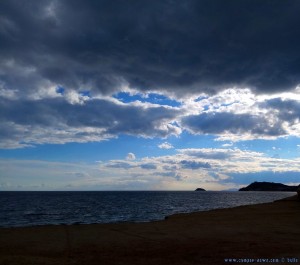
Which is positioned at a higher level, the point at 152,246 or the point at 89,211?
the point at 152,246

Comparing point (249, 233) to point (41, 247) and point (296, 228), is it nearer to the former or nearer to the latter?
point (296, 228)

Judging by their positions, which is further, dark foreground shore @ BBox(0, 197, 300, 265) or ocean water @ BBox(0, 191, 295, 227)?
ocean water @ BBox(0, 191, 295, 227)

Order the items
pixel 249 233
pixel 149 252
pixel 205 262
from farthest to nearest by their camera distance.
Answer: pixel 249 233 < pixel 149 252 < pixel 205 262

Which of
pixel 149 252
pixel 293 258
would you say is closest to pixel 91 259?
pixel 149 252

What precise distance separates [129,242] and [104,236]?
8.68 feet

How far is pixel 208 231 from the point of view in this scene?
765 inches

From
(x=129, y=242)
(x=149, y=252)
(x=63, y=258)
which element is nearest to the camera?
(x=63, y=258)

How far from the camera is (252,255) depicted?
1238cm

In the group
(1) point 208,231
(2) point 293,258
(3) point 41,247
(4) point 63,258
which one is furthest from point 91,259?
(1) point 208,231

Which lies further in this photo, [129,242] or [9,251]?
[129,242]

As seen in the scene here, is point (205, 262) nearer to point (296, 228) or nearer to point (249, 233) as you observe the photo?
point (249, 233)

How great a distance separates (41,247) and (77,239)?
257cm

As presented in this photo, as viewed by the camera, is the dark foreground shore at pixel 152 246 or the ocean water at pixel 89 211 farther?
the ocean water at pixel 89 211

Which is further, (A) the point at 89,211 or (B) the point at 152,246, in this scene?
(A) the point at 89,211
